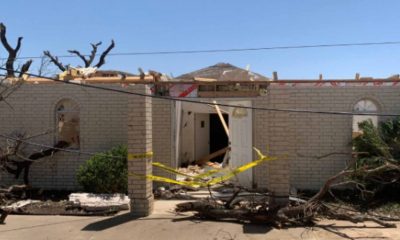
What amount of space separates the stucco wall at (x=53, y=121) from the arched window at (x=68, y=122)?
0.48 feet

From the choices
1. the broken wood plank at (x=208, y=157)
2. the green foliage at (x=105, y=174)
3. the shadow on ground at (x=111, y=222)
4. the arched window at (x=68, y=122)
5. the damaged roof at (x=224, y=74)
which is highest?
the damaged roof at (x=224, y=74)

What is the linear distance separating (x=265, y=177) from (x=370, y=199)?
2.61 metres

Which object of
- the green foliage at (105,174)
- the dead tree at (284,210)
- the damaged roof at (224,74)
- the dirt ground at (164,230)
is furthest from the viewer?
the damaged roof at (224,74)

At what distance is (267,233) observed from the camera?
7285 millimetres

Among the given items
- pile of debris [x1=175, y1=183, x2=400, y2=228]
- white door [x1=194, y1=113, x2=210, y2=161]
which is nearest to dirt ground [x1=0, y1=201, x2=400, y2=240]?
pile of debris [x1=175, y1=183, x2=400, y2=228]

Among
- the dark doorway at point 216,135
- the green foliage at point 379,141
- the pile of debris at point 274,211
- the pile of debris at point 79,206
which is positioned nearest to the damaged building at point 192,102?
the green foliage at point 379,141

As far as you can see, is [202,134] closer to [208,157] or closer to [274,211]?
[208,157]

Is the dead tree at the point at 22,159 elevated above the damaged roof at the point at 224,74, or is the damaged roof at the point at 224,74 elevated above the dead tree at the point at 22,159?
the damaged roof at the point at 224,74

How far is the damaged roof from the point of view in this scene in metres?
12.4

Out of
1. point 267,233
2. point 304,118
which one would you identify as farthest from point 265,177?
point 267,233

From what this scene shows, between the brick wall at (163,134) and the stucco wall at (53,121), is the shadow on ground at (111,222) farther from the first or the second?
the stucco wall at (53,121)

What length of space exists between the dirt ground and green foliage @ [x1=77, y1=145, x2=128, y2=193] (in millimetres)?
1573

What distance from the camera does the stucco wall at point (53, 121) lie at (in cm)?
1136

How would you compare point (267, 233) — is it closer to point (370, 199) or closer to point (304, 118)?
point (370, 199)
